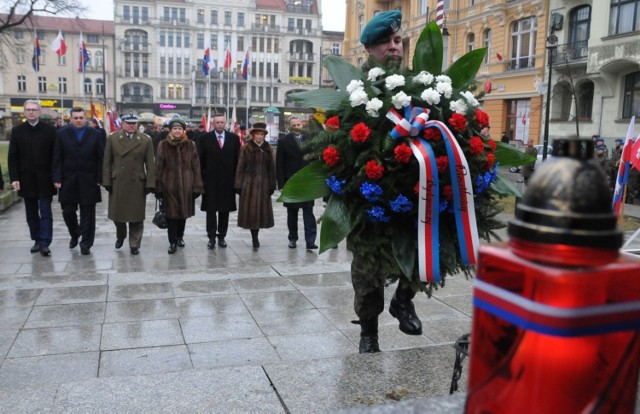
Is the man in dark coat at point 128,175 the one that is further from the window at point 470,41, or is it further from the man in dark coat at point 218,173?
the window at point 470,41

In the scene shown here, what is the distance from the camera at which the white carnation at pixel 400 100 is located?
2.98m

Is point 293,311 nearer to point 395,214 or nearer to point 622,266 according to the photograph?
point 395,214

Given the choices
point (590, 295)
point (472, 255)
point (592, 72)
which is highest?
point (592, 72)

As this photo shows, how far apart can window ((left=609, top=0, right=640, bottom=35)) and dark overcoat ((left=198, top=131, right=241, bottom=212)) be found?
69.4 ft

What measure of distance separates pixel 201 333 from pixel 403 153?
9.03 ft

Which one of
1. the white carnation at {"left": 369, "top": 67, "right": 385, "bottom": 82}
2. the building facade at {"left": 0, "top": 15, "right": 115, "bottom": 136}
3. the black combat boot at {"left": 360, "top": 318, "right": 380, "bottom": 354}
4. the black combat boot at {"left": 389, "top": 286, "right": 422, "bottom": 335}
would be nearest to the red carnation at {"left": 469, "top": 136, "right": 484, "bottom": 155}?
the white carnation at {"left": 369, "top": 67, "right": 385, "bottom": 82}

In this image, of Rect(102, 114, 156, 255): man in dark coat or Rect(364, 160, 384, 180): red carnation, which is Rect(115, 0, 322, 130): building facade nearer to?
Rect(102, 114, 156, 255): man in dark coat

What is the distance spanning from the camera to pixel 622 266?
0.72m

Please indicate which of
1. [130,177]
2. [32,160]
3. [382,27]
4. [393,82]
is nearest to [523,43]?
[130,177]

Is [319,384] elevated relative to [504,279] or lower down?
lower down

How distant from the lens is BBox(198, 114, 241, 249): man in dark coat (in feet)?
29.7

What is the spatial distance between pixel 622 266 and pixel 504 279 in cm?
14

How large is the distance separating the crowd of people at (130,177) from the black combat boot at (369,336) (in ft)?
16.7

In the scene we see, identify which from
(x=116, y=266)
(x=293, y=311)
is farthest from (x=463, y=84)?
(x=116, y=266)
